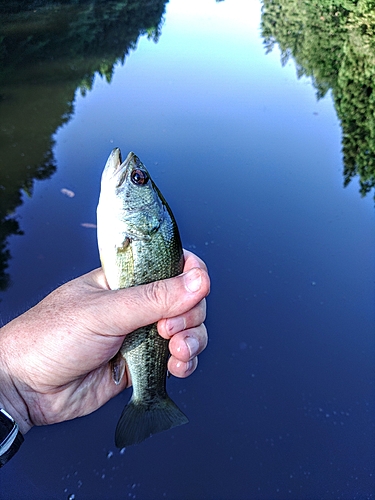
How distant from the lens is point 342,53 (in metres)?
13.0

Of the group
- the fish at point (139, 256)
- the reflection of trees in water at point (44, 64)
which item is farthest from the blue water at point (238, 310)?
the fish at point (139, 256)

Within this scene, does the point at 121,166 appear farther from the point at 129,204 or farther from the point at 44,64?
the point at 44,64

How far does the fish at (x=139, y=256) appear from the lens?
6.76ft

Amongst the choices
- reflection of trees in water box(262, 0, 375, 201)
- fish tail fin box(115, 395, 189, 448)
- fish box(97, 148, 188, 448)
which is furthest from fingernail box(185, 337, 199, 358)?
reflection of trees in water box(262, 0, 375, 201)

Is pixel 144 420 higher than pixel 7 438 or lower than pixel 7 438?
lower

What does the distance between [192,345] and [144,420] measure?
0.48 metres

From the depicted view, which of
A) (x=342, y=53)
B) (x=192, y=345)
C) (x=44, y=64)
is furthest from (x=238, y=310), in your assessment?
(x=342, y=53)

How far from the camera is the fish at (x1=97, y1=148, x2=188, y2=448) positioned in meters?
2.06

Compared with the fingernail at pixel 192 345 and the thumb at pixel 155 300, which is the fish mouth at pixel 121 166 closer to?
the thumb at pixel 155 300

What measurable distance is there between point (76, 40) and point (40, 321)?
1149 cm

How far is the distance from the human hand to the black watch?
0.91 ft

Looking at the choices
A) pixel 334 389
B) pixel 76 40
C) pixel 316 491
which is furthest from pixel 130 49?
pixel 316 491

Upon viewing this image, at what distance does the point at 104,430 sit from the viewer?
11.0 ft

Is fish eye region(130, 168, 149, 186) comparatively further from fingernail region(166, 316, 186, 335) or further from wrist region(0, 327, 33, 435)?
wrist region(0, 327, 33, 435)
